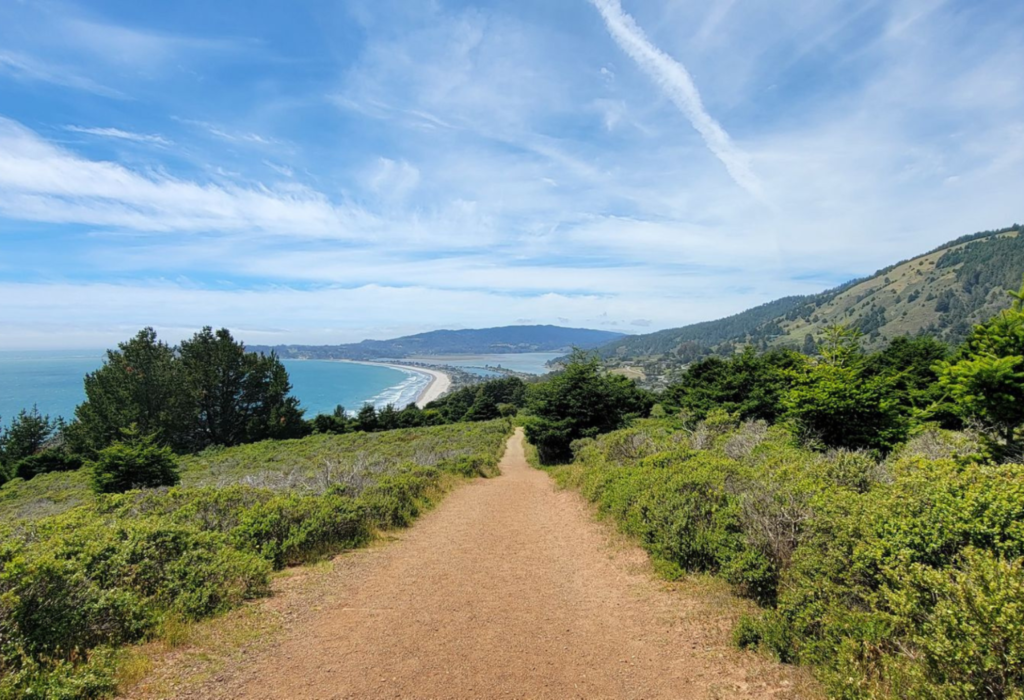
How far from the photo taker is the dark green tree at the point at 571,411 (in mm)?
21859

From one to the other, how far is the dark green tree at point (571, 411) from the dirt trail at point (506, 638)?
14.0 m

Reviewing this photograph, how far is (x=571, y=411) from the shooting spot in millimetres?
22000

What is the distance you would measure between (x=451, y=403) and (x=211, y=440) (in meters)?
26.6

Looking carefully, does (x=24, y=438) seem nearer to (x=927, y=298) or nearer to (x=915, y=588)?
(x=915, y=588)

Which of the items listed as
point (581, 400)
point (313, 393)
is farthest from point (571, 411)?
point (313, 393)

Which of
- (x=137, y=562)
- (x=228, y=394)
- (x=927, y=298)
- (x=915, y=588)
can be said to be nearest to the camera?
(x=915, y=588)

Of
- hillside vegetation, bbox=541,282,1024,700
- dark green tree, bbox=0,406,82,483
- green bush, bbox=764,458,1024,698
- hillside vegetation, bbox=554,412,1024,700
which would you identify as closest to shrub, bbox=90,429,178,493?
hillside vegetation, bbox=541,282,1024,700

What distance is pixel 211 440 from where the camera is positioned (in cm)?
4053

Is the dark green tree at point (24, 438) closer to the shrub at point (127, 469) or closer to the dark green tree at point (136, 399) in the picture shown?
the dark green tree at point (136, 399)

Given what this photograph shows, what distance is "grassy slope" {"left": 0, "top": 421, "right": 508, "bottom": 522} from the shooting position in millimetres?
11469

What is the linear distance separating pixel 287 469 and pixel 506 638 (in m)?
14.8

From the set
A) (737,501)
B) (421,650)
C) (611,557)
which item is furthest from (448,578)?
(737,501)

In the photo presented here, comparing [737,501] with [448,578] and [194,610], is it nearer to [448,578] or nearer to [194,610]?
[448,578]

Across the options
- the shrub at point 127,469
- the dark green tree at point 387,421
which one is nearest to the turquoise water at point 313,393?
the dark green tree at point 387,421
